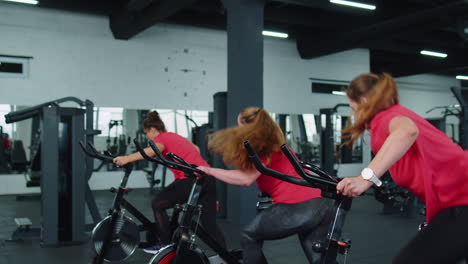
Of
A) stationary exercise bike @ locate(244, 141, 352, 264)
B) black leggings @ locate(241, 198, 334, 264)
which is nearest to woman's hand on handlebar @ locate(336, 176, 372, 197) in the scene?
stationary exercise bike @ locate(244, 141, 352, 264)

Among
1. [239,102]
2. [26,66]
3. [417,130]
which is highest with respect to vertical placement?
[26,66]

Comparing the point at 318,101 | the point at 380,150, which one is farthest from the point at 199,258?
the point at 318,101

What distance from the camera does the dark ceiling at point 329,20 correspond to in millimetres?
8727

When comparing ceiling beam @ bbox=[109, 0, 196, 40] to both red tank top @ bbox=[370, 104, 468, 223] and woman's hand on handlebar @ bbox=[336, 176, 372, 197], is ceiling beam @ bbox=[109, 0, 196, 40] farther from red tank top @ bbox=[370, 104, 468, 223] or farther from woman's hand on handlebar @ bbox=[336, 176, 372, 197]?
woman's hand on handlebar @ bbox=[336, 176, 372, 197]

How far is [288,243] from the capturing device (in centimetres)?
497

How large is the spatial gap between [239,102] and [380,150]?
4796 millimetres

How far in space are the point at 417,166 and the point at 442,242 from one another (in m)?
0.27

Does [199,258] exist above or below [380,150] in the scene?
below

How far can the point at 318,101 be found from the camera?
1295cm

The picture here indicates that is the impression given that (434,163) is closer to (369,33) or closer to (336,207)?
(336,207)

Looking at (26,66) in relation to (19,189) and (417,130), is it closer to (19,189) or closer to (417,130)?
(19,189)

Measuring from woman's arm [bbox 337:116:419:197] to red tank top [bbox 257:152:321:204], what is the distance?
78 cm

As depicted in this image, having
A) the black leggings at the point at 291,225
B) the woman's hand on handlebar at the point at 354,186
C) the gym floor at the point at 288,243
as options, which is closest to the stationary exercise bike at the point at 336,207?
the woman's hand on handlebar at the point at 354,186

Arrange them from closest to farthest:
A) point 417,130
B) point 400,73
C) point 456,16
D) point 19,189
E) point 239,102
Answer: point 417,130
point 239,102
point 456,16
point 19,189
point 400,73
